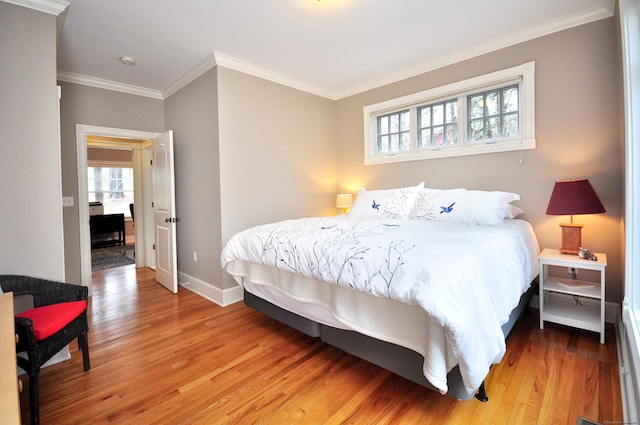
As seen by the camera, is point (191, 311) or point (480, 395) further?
point (191, 311)

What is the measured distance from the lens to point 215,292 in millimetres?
3146

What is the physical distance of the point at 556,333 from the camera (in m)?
2.26

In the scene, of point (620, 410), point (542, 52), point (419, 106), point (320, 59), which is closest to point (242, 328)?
point (620, 410)

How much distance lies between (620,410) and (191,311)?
311 cm

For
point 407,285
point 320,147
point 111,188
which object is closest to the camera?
point 407,285

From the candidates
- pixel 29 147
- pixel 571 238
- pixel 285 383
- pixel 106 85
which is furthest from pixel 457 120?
pixel 106 85

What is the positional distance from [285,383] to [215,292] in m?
1.66

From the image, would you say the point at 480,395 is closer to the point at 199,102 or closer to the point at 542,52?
the point at 542,52

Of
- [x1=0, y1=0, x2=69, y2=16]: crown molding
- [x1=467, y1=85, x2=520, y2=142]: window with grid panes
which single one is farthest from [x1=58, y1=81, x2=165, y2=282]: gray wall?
[x1=467, y1=85, x2=520, y2=142]: window with grid panes

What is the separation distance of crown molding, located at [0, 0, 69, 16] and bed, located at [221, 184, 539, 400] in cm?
203

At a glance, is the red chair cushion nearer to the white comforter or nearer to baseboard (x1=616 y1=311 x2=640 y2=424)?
the white comforter

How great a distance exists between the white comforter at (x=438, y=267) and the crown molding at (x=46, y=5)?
6.83ft

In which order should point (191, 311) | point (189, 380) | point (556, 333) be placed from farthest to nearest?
point (191, 311), point (556, 333), point (189, 380)

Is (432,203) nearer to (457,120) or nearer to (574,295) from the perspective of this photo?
(457,120)
